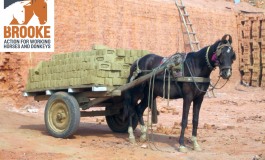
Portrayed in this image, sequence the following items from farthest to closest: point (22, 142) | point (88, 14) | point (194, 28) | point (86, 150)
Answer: point (194, 28) < point (88, 14) < point (22, 142) < point (86, 150)

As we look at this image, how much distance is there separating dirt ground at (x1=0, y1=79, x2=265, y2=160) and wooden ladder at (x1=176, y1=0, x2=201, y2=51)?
23.8 feet

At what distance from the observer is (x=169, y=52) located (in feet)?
67.6

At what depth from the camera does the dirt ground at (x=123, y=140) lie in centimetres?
721

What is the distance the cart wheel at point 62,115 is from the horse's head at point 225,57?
9.79 feet

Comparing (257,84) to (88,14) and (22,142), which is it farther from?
(22,142)

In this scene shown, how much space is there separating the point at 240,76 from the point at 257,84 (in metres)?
1.28

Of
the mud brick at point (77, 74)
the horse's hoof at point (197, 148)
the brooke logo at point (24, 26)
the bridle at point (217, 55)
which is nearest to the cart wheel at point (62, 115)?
the mud brick at point (77, 74)

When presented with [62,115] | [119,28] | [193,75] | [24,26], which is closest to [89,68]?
[62,115]

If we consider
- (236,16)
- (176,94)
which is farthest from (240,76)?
(176,94)

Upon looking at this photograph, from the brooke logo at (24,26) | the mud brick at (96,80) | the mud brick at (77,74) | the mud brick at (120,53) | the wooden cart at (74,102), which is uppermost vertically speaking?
the brooke logo at (24,26)

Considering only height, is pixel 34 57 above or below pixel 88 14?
below

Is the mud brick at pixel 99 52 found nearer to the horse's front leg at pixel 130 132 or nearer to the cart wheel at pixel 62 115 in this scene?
the cart wheel at pixel 62 115

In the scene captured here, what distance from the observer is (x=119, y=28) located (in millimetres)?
18062

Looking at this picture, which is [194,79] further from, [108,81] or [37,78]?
[37,78]
